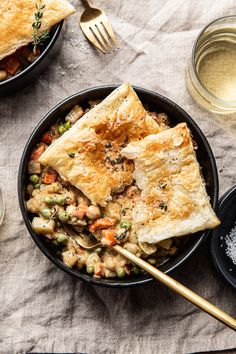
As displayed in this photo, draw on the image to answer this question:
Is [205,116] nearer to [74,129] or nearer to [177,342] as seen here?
[74,129]

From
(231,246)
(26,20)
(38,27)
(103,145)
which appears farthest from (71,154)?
(231,246)

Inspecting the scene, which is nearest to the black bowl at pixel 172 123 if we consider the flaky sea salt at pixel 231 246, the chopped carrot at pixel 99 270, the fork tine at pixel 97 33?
the chopped carrot at pixel 99 270

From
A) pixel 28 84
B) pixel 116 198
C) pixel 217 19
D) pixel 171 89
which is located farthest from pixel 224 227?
pixel 28 84

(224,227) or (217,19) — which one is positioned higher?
(217,19)

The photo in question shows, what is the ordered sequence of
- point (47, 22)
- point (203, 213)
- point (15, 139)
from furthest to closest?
1. point (15, 139)
2. point (47, 22)
3. point (203, 213)

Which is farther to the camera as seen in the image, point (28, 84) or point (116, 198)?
point (28, 84)

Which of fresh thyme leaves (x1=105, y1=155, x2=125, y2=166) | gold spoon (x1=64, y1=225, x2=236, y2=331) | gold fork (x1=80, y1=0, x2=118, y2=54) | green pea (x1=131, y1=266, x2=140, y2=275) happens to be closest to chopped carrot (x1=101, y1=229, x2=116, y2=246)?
gold spoon (x1=64, y1=225, x2=236, y2=331)

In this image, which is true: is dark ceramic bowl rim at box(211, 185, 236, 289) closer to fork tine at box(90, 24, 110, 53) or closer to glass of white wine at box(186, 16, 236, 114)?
glass of white wine at box(186, 16, 236, 114)

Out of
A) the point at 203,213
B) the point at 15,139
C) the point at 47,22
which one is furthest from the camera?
the point at 15,139
